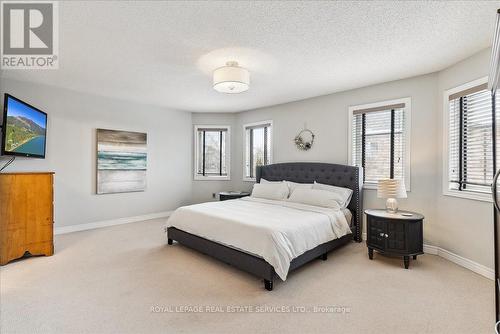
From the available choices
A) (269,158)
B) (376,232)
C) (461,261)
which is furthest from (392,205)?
(269,158)

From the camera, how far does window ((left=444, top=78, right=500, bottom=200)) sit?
2.87m

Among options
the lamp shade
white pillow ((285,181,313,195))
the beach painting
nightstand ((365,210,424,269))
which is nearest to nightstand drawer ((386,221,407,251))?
nightstand ((365,210,424,269))

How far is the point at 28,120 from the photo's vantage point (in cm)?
353

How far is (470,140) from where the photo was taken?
3100 mm

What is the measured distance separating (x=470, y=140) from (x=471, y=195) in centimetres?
69

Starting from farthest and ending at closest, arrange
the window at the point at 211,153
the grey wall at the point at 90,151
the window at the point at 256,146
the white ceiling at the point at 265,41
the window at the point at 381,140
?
the window at the point at 211,153 < the window at the point at 256,146 < the grey wall at the point at 90,151 < the window at the point at 381,140 < the white ceiling at the point at 265,41

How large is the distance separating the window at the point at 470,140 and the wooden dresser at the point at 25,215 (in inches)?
213

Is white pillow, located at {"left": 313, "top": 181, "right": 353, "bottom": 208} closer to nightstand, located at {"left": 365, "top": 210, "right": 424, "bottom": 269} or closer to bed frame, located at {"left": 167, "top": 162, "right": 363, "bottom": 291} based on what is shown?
bed frame, located at {"left": 167, "top": 162, "right": 363, "bottom": 291}

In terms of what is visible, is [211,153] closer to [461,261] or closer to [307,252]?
[307,252]

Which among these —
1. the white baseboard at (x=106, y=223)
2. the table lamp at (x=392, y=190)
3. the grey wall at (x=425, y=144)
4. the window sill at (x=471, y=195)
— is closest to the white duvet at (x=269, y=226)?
the table lamp at (x=392, y=190)

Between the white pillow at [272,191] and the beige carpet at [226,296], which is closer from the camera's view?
the beige carpet at [226,296]

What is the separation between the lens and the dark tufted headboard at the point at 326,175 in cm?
405

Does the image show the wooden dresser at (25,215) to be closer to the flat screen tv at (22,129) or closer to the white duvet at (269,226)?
the flat screen tv at (22,129)

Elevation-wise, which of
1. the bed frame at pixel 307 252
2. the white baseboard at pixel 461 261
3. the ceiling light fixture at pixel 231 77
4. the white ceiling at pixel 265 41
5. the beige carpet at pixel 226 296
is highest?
the white ceiling at pixel 265 41
